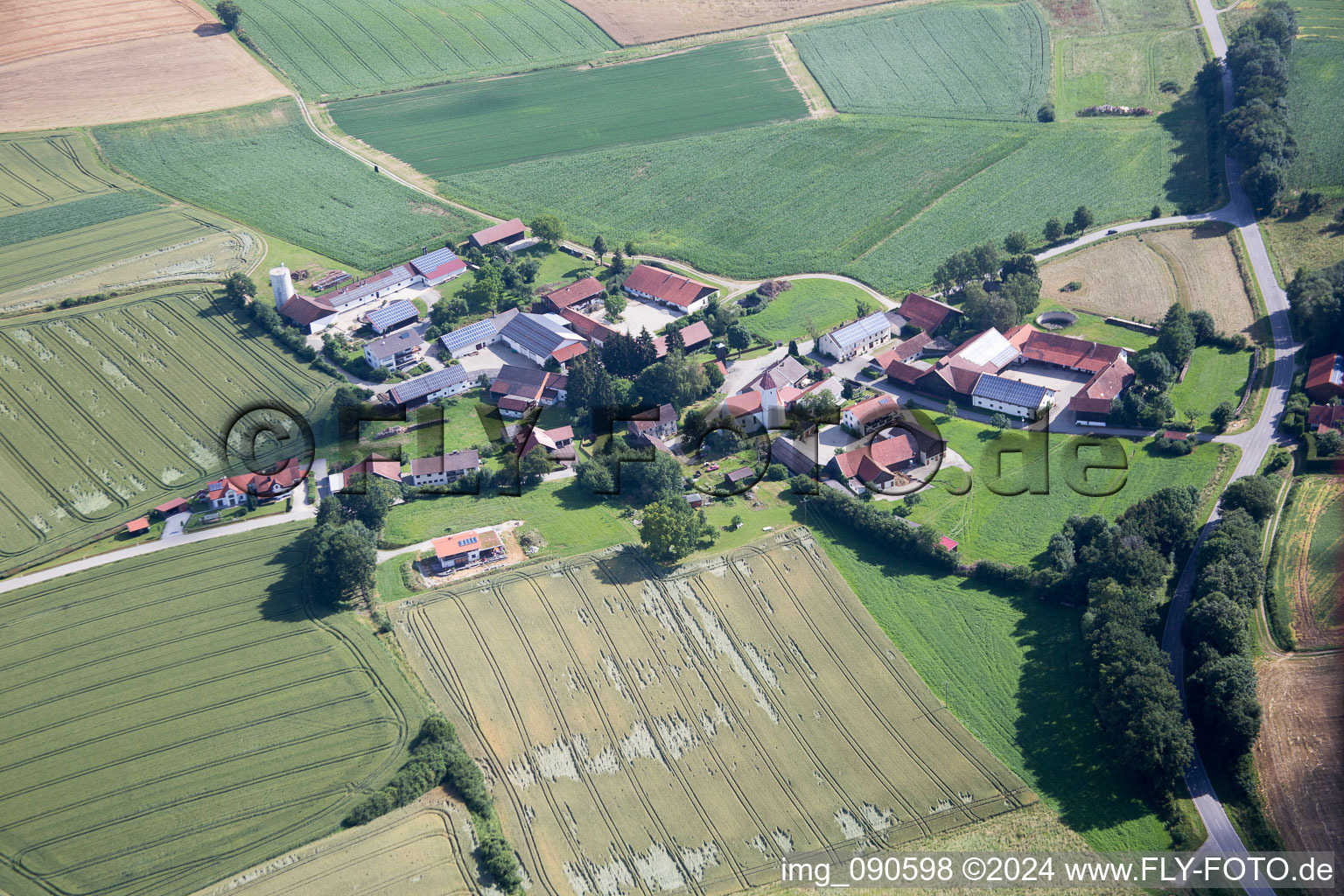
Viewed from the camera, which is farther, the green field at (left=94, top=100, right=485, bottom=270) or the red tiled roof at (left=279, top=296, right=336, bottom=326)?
the green field at (left=94, top=100, right=485, bottom=270)

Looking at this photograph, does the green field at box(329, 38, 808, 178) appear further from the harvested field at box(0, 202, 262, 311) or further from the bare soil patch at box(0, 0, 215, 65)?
the bare soil patch at box(0, 0, 215, 65)

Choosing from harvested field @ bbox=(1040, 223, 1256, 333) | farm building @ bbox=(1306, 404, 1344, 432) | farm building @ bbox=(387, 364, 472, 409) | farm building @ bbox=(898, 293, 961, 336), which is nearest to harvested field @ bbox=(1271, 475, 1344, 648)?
farm building @ bbox=(1306, 404, 1344, 432)

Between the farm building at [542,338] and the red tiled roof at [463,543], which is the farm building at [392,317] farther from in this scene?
the red tiled roof at [463,543]

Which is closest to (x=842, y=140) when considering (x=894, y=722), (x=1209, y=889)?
(x=894, y=722)

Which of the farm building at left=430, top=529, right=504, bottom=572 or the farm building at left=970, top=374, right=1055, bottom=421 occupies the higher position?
the farm building at left=970, top=374, right=1055, bottom=421

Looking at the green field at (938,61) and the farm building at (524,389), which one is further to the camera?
the green field at (938,61)

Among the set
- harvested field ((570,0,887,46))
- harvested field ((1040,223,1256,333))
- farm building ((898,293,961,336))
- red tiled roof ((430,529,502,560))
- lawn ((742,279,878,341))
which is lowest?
red tiled roof ((430,529,502,560))

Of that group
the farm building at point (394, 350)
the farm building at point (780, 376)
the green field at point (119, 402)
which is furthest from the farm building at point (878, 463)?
the green field at point (119, 402)
